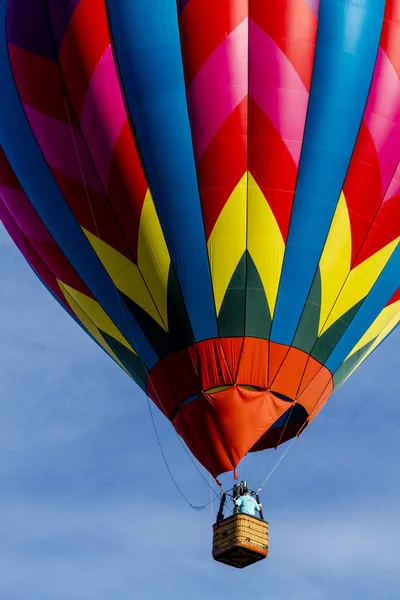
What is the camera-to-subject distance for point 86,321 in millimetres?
21797

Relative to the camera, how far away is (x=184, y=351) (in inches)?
788

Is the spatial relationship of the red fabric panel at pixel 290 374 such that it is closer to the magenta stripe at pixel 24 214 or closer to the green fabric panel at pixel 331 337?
the green fabric panel at pixel 331 337

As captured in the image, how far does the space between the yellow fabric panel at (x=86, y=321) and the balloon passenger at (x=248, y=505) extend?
2789 mm

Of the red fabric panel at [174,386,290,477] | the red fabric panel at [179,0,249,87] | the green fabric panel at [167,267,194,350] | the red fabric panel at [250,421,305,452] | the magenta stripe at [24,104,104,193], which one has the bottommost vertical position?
the red fabric panel at [174,386,290,477]

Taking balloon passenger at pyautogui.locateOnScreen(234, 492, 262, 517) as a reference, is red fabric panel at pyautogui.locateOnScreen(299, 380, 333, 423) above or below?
above

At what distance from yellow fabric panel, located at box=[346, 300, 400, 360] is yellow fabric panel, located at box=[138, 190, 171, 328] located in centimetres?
257

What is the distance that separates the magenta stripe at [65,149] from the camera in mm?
20531

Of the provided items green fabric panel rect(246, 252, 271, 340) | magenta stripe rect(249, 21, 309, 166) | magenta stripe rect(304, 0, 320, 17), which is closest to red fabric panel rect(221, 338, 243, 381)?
green fabric panel rect(246, 252, 271, 340)

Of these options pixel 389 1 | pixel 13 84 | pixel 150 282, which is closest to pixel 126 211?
pixel 150 282

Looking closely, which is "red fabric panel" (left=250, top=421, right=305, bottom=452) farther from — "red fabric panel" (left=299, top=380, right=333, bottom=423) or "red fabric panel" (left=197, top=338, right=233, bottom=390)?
"red fabric panel" (left=197, top=338, right=233, bottom=390)

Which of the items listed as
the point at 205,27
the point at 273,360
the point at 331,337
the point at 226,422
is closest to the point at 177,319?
the point at 273,360

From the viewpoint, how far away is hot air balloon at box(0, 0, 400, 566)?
1991cm

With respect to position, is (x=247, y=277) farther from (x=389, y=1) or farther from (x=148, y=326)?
(x=389, y=1)

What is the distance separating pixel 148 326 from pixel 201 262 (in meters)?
1.06
